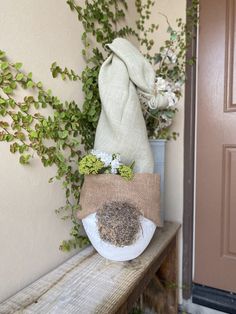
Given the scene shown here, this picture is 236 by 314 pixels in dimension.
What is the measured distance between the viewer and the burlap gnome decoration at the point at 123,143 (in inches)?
30.0

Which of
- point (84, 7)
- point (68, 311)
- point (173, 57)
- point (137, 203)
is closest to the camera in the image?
point (68, 311)

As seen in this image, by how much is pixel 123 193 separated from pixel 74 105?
14.2 inches

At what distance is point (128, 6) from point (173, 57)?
1.17 ft

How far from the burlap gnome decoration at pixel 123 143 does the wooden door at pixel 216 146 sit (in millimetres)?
418

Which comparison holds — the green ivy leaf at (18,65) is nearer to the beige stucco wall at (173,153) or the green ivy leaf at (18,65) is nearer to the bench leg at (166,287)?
the beige stucco wall at (173,153)

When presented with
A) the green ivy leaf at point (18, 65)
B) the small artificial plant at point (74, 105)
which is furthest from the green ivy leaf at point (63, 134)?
the green ivy leaf at point (18, 65)

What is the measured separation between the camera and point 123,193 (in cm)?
76

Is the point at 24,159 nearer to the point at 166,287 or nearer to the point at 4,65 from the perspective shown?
the point at 4,65

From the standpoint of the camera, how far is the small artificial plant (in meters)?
0.66

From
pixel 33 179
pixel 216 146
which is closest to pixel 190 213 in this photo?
pixel 216 146

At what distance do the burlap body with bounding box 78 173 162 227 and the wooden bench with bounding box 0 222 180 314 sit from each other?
0.17 metres

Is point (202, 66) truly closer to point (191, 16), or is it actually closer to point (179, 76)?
point (179, 76)

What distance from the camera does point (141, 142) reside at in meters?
0.83

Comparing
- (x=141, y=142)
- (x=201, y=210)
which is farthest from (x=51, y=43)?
(x=201, y=210)
